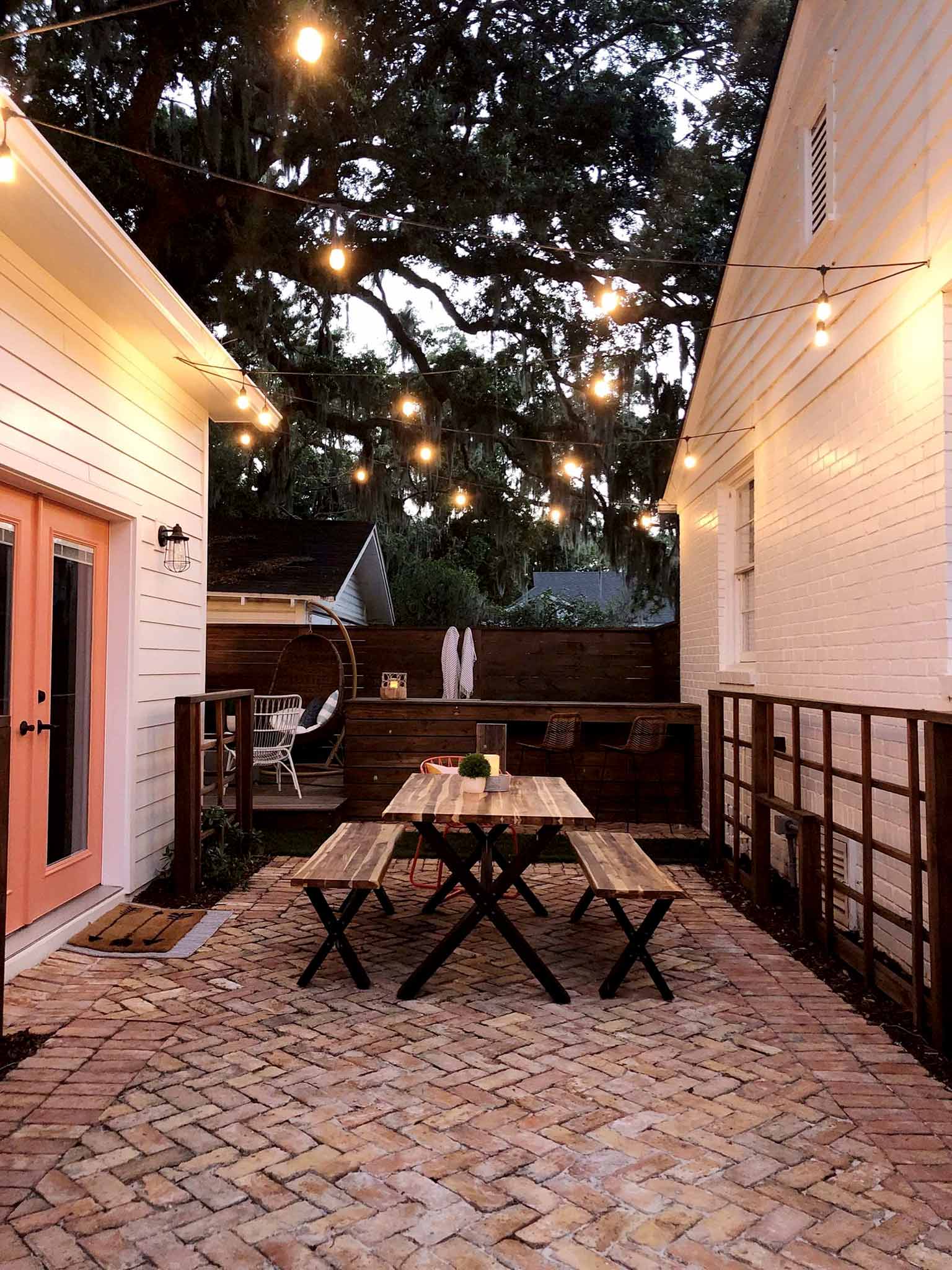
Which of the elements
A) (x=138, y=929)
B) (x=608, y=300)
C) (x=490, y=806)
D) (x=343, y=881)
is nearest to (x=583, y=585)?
(x=608, y=300)

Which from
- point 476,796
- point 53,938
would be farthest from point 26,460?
point 476,796

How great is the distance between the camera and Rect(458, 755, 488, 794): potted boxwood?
4227 millimetres

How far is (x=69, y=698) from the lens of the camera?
4.66m

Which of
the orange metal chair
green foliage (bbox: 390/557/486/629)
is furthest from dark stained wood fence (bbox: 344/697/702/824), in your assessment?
green foliage (bbox: 390/557/486/629)

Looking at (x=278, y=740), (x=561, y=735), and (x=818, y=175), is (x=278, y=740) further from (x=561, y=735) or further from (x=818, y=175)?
(x=818, y=175)

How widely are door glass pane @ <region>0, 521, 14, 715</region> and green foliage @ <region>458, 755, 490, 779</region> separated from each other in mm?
1993

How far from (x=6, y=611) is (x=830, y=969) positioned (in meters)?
3.88

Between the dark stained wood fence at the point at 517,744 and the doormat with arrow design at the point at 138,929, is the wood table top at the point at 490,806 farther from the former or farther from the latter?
the dark stained wood fence at the point at 517,744

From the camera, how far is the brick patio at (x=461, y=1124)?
2.07 meters

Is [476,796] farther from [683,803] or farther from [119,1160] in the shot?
[683,803]

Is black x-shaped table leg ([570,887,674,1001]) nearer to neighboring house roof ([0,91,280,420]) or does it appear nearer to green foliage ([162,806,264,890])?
green foliage ([162,806,264,890])

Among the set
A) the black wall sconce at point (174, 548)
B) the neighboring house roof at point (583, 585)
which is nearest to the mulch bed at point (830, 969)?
the black wall sconce at point (174, 548)

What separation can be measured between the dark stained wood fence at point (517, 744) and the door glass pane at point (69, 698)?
3139 mm

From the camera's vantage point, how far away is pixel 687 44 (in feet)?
35.7
